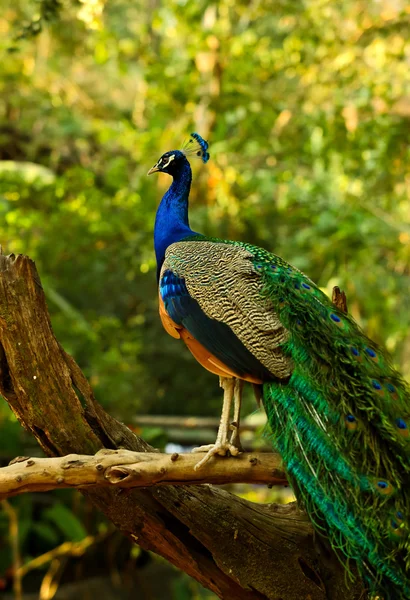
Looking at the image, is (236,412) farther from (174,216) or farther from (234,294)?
(174,216)

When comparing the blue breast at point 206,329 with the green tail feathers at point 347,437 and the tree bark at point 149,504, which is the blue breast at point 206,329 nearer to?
the green tail feathers at point 347,437

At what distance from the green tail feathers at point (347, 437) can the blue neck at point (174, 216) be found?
0.74 meters

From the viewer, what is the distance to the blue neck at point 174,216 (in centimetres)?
312

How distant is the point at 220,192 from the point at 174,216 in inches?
145

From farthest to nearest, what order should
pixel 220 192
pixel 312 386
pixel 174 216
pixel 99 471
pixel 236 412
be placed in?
Result: pixel 220 192
pixel 174 216
pixel 236 412
pixel 312 386
pixel 99 471

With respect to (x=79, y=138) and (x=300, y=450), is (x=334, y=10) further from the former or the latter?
(x=300, y=450)

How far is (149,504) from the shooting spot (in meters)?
2.51

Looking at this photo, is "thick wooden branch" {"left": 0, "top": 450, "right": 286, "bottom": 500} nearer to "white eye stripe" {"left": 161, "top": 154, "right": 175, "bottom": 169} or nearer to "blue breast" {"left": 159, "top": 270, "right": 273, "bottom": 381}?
"blue breast" {"left": 159, "top": 270, "right": 273, "bottom": 381}

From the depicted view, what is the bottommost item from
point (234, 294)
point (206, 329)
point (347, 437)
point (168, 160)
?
point (347, 437)

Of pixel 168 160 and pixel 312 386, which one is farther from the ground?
pixel 168 160

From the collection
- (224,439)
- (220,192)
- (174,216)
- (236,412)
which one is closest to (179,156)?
(174,216)

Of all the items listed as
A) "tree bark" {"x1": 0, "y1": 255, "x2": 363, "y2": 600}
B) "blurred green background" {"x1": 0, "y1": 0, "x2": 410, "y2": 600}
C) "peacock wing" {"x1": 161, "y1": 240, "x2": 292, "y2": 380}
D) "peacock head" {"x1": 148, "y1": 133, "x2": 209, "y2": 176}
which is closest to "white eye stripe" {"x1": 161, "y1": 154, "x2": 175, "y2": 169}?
"peacock head" {"x1": 148, "y1": 133, "x2": 209, "y2": 176}

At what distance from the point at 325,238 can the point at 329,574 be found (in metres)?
4.11

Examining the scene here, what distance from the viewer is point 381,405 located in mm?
2285
